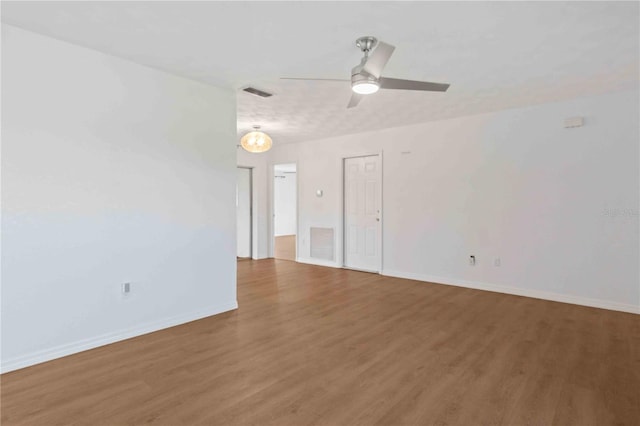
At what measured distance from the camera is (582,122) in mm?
4199

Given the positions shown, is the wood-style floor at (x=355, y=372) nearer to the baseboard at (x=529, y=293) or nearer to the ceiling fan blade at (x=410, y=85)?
the baseboard at (x=529, y=293)

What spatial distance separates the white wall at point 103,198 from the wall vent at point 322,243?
3076 millimetres

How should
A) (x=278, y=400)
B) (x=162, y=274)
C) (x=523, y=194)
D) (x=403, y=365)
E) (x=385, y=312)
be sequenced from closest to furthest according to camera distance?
(x=278, y=400) → (x=403, y=365) → (x=162, y=274) → (x=385, y=312) → (x=523, y=194)

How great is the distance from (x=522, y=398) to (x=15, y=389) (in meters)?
3.24

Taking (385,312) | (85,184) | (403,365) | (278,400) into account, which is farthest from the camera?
(385,312)

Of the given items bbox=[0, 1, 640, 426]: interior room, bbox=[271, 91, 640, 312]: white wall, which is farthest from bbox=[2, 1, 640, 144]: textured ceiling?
bbox=[271, 91, 640, 312]: white wall

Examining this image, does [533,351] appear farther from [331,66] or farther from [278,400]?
[331,66]

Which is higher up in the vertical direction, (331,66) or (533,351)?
(331,66)

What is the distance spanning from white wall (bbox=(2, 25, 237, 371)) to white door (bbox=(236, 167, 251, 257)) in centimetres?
360

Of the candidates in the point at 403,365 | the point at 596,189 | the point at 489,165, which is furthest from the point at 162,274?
the point at 596,189

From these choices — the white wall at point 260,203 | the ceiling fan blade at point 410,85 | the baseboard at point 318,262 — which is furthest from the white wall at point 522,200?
the ceiling fan blade at point 410,85

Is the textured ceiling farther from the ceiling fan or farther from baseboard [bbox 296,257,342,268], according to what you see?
baseboard [bbox 296,257,342,268]

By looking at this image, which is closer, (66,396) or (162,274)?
(66,396)

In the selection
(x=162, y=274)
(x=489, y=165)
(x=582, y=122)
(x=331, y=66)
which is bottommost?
(x=162, y=274)
